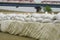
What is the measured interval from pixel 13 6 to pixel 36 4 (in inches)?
23.1

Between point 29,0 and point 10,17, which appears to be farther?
point 29,0

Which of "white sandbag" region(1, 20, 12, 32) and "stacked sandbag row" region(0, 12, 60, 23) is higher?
"stacked sandbag row" region(0, 12, 60, 23)

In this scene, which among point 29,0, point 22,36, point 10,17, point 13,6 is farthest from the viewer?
point 13,6

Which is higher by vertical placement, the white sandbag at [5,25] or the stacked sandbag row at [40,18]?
the stacked sandbag row at [40,18]

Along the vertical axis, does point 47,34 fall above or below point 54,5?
above

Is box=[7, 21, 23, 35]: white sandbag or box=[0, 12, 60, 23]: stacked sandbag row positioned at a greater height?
box=[0, 12, 60, 23]: stacked sandbag row

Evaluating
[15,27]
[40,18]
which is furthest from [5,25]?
[40,18]

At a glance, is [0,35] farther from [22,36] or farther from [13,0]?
[13,0]

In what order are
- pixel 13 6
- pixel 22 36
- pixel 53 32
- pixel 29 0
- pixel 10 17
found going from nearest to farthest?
1. pixel 53 32
2. pixel 22 36
3. pixel 10 17
4. pixel 29 0
5. pixel 13 6

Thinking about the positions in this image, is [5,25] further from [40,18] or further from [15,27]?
[40,18]

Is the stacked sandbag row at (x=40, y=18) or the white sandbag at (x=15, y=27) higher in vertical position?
the stacked sandbag row at (x=40, y=18)

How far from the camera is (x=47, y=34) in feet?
2.73

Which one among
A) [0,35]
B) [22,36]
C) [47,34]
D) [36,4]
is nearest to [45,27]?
[47,34]

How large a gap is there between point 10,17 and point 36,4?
2267 mm
